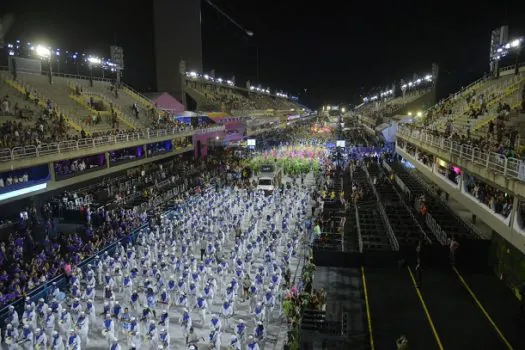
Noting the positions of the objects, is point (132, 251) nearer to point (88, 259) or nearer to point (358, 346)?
point (88, 259)

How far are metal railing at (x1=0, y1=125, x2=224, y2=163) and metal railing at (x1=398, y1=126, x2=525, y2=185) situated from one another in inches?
776

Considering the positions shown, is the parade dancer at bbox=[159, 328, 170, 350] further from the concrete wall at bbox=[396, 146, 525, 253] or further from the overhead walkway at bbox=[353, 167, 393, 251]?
the concrete wall at bbox=[396, 146, 525, 253]

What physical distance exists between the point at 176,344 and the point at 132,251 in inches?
256

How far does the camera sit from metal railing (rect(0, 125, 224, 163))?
18.9m

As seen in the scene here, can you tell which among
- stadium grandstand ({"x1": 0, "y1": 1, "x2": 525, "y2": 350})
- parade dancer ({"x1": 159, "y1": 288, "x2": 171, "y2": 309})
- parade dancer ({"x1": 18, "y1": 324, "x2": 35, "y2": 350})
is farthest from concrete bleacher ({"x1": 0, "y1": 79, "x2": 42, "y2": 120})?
parade dancer ({"x1": 18, "y1": 324, "x2": 35, "y2": 350})

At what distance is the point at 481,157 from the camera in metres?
15.3

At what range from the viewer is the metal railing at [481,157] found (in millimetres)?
12289

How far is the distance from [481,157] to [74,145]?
20.8m

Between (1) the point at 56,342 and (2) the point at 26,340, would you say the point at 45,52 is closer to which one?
(2) the point at 26,340

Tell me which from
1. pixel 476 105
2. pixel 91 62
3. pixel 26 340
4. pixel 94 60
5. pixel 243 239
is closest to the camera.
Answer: pixel 26 340

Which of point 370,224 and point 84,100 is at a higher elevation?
point 84,100

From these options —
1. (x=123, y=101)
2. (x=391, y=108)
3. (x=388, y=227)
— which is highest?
(x=391, y=108)

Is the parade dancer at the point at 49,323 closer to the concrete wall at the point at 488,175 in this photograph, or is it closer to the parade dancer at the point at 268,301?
the parade dancer at the point at 268,301

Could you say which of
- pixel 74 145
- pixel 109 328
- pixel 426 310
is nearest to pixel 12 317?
pixel 109 328
